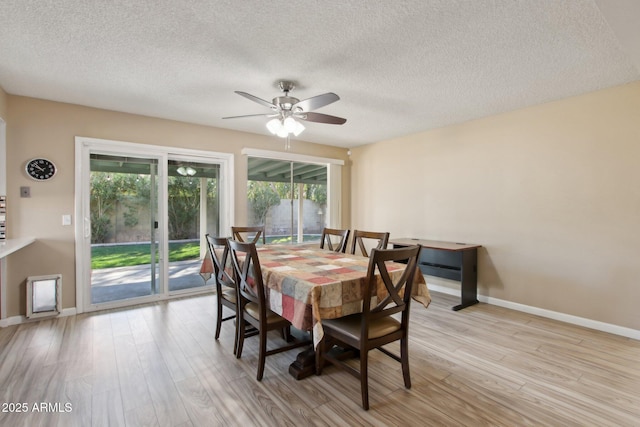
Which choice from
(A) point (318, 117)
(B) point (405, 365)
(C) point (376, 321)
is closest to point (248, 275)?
(C) point (376, 321)

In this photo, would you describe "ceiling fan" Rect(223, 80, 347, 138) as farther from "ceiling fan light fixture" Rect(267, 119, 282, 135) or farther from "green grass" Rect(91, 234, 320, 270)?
"green grass" Rect(91, 234, 320, 270)

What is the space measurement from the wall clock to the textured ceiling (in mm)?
704

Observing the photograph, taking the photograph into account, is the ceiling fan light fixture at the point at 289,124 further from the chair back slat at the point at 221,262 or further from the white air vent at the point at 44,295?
the white air vent at the point at 44,295

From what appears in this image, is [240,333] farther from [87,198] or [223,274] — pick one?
[87,198]

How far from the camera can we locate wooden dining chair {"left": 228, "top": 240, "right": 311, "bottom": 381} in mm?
2129

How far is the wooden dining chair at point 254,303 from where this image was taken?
213 centimetres

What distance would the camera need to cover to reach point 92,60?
2471 mm

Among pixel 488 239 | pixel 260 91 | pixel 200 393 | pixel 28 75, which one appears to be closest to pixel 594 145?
pixel 488 239

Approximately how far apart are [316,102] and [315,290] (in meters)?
1.58

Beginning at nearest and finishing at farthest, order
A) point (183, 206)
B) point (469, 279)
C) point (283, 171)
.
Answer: point (469, 279)
point (183, 206)
point (283, 171)

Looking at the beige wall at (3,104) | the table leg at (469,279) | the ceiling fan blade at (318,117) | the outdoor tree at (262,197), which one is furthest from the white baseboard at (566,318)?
the beige wall at (3,104)

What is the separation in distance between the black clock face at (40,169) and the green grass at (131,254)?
0.94m

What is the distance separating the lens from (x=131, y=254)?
13.3 ft

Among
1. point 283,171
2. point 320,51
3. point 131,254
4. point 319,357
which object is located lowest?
point 319,357
